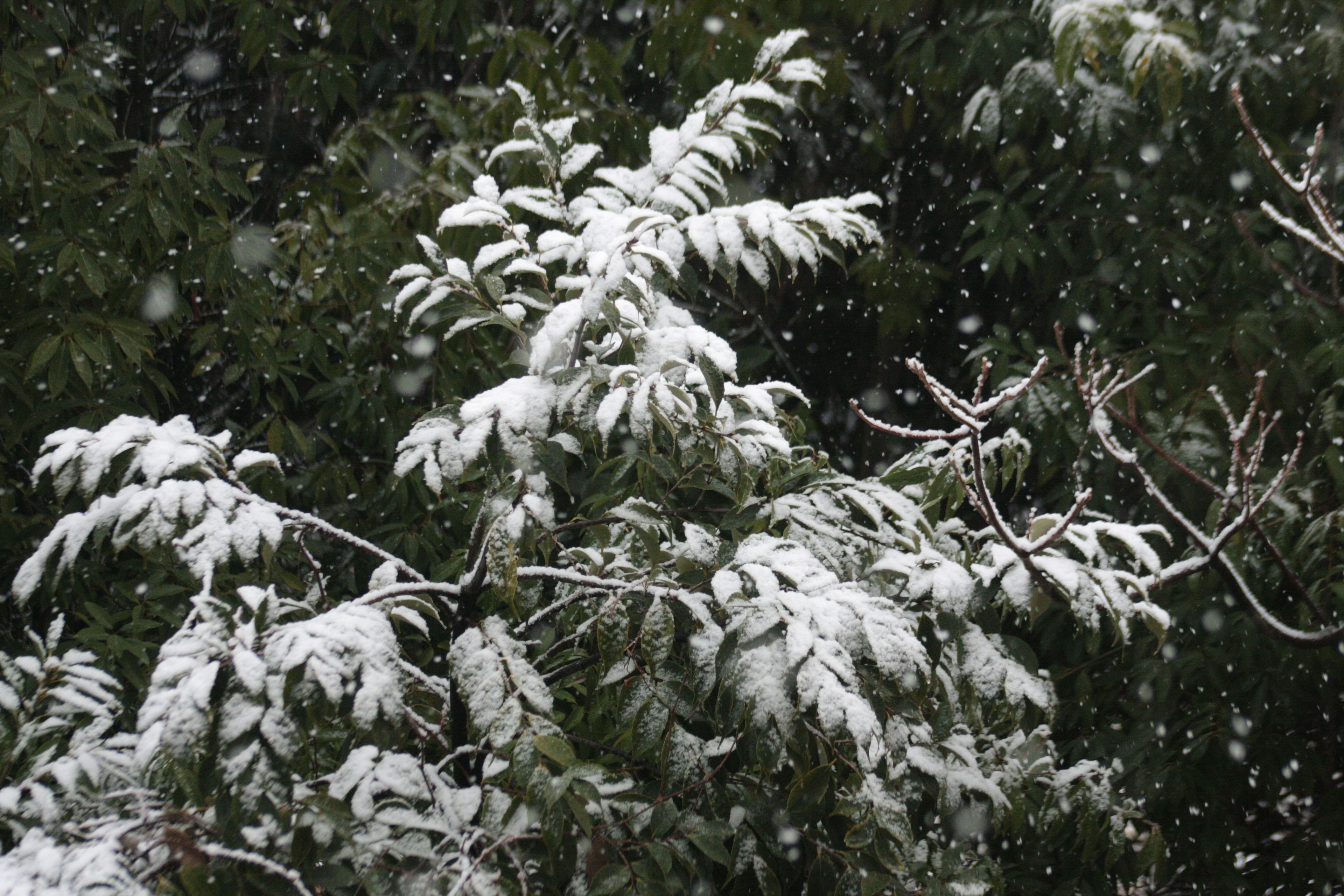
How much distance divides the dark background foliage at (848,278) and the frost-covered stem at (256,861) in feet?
3.62

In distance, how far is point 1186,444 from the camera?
2441 mm

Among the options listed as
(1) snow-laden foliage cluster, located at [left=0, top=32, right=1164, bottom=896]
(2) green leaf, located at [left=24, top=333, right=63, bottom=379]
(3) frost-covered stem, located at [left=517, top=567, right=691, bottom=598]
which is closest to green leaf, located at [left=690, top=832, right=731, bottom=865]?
(1) snow-laden foliage cluster, located at [left=0, top=32, right=1164, bottom=896]

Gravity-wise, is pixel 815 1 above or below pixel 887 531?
above

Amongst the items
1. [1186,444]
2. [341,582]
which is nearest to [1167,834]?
[1186,444]

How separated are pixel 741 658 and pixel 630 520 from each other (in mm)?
312

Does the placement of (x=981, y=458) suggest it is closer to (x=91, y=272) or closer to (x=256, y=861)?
(x=256, y=861)

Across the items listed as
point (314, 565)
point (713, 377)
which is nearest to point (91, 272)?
point (314, 565)

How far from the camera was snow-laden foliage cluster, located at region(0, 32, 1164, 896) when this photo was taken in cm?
107

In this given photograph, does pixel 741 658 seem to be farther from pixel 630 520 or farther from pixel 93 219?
pixel 93 219

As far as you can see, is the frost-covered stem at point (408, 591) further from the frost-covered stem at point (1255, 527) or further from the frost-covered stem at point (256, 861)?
the frost-covered stem at point (1255, 527)

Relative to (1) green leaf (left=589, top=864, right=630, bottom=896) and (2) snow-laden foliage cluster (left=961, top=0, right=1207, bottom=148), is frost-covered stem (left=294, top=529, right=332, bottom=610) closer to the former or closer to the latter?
(1) green leaf (left=589, top=864, right=630, bottom=896)

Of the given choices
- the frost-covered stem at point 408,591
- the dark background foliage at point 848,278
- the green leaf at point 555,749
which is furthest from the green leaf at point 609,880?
the dark background foliage at point 848,278

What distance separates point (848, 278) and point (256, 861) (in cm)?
267

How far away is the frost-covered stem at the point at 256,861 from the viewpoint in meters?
1.05
